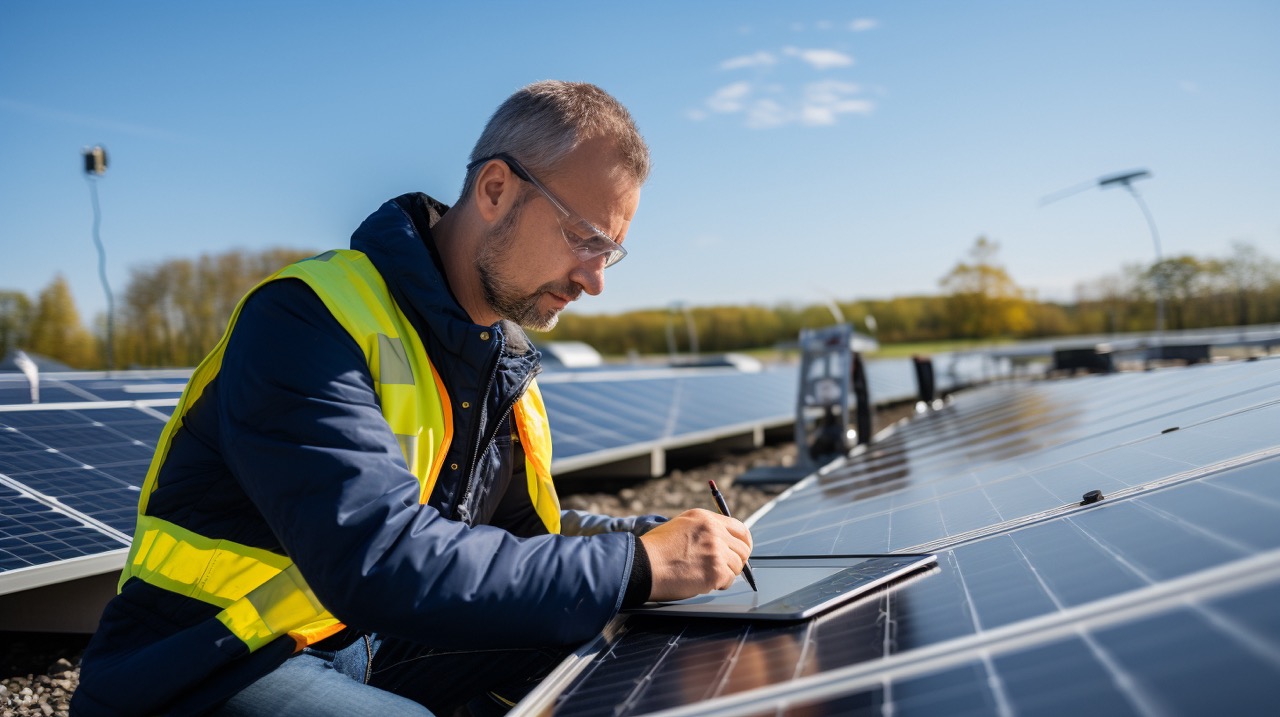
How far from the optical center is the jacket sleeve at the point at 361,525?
1.67 metres

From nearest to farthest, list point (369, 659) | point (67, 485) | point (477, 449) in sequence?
point (477, 449), point (369, 659), point (67, 485)

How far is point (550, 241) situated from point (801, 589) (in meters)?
1.06

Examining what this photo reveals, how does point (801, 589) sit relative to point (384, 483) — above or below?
below

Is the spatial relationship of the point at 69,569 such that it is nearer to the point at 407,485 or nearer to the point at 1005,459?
the point at 407,485

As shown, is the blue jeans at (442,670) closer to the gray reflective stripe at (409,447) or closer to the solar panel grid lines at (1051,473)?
the gray reflective stripe at (409,447)

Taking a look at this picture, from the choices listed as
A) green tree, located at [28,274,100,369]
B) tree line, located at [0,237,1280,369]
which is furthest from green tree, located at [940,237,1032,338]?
green tree, located at [28,274,100,369]

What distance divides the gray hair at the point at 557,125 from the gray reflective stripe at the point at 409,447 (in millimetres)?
743

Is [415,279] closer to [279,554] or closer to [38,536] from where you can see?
[279,554]

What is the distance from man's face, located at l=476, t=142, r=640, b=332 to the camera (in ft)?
7.36

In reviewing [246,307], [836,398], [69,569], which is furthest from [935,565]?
[836,398]

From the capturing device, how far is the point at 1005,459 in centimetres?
386

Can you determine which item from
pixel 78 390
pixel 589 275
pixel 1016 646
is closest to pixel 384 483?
pixel 589 275

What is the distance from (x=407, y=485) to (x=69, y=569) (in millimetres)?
2222

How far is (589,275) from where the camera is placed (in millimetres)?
2375
